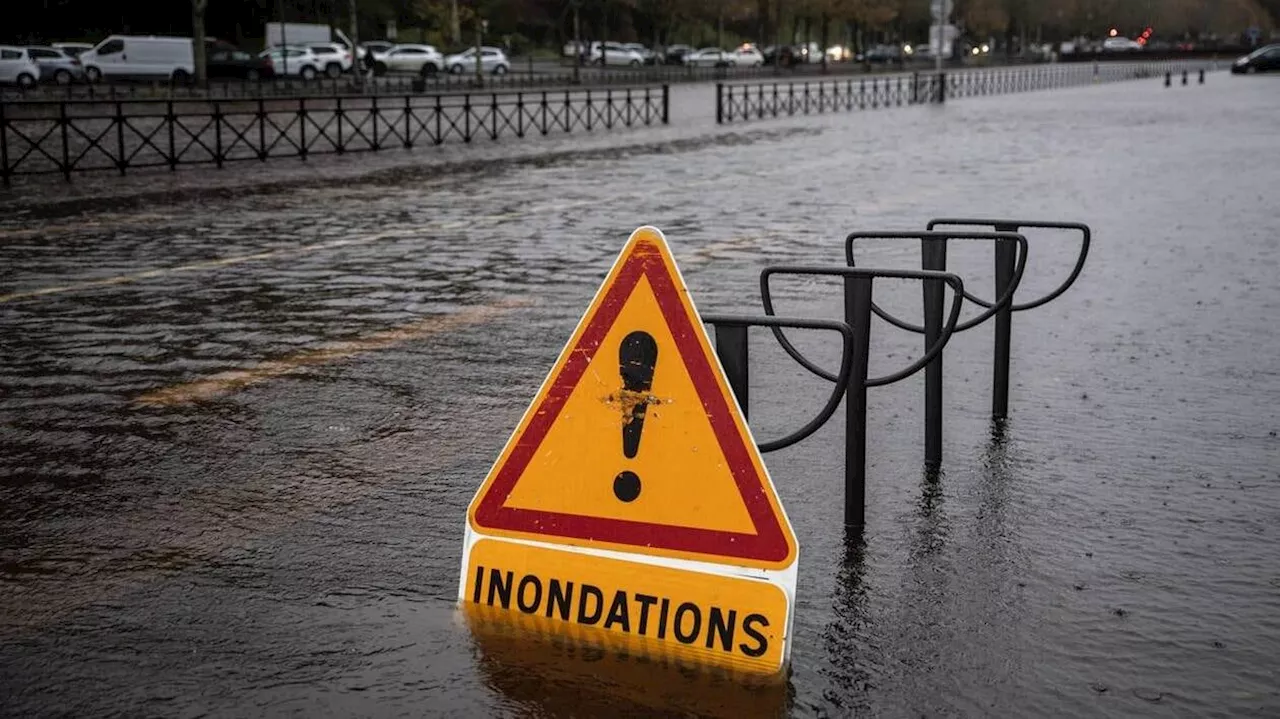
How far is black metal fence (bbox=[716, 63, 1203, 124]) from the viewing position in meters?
42.7

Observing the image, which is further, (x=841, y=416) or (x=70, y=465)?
(x=841, y=416)

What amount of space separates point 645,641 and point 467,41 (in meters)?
102

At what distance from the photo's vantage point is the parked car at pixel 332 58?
6225 cm

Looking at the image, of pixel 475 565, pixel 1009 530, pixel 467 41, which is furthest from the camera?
pixel 467 41

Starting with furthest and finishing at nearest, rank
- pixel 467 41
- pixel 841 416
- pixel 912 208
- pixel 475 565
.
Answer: pixel 467 41 < pixel 912 208 < pixel 841 416 < pixel 475 565

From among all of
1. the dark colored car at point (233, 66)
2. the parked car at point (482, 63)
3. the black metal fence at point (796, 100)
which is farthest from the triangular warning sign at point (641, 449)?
the parked car at point (482, 63)

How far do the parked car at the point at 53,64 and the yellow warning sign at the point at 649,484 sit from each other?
54.5 meters

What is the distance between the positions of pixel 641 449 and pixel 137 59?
57196 millimetres

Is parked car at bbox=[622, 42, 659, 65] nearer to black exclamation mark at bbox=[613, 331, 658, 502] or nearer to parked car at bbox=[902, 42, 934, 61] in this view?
parked car at bbox=[902, 42, 934, 61]

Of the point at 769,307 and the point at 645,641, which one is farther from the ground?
the point at 769,307

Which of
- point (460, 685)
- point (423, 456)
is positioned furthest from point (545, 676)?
point (423, 456)

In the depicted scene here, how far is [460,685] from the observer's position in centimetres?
399

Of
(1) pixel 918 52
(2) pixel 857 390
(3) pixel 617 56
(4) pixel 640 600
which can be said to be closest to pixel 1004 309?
(2) pixel 857 390

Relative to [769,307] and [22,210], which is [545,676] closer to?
[769,307]
